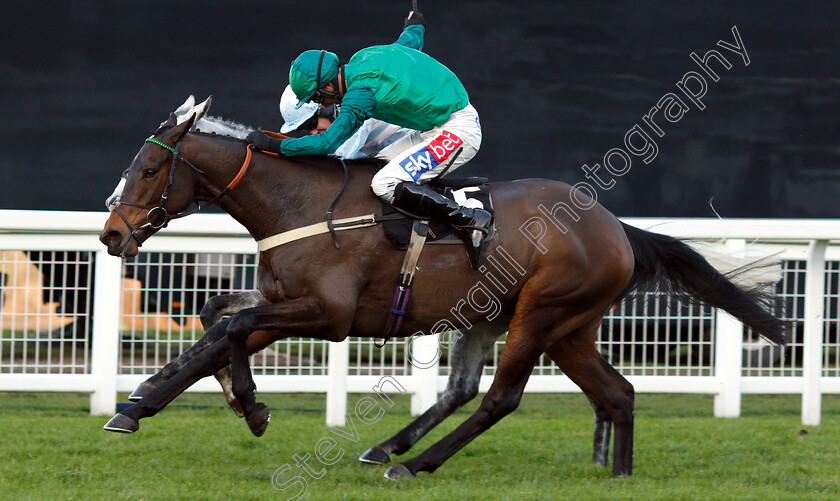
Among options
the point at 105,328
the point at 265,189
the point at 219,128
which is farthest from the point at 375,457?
the point at 105,328

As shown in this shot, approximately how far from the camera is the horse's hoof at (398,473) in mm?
3842

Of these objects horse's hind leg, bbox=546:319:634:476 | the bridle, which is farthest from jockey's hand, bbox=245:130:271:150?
horse's hind leg, bbox=546:319:634:476

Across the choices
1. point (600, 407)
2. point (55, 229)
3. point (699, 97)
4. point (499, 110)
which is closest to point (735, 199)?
point (699, 97)

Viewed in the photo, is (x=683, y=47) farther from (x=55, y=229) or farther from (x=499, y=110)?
(x=55, y=229)

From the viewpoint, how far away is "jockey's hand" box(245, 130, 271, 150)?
3.77 m

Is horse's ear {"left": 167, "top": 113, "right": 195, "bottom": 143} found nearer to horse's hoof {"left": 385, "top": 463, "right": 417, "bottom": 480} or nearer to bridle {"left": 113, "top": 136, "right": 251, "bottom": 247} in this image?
bridle {"left": 113, "top": 136, "right": 251, "bottom": 247}

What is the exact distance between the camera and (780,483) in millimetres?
3852

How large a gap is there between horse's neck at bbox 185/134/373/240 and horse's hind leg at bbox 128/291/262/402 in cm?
51

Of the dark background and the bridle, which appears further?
the dark background

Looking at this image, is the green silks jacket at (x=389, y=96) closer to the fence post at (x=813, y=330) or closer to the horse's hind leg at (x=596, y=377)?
the horse's hind leg at (x=596, y=377)

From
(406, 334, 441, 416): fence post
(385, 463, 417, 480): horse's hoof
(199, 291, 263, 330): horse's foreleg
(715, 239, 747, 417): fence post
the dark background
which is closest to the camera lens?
(385, 463, 417, 480): horse's hoof

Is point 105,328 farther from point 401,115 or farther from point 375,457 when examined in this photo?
point 401,115

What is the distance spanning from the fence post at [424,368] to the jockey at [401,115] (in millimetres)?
1472

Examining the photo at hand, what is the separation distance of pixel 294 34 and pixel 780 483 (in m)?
4.85
